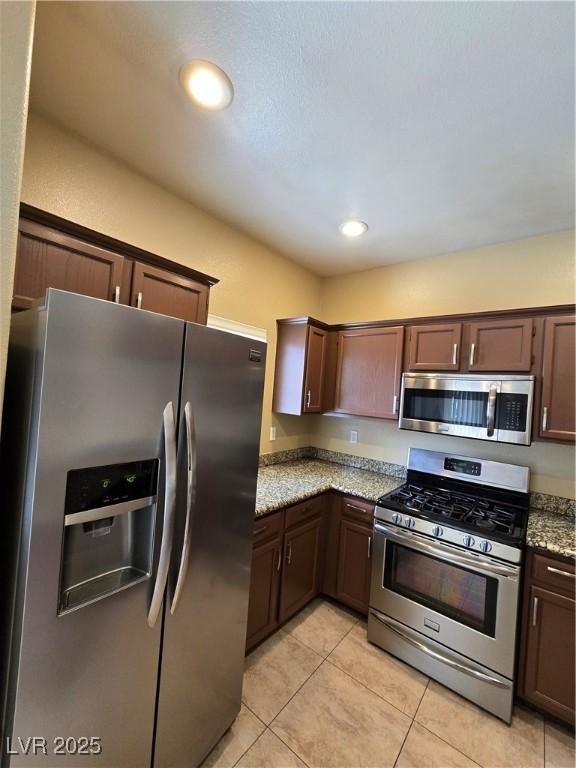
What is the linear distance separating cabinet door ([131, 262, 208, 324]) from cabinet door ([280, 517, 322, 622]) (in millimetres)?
1530

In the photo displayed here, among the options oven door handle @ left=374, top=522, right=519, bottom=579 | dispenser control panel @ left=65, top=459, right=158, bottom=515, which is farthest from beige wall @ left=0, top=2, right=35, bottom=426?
oven door handle @ left=374, top=522, right=519, bottom=579

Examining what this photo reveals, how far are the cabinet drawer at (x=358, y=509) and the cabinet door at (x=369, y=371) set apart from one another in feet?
2.31

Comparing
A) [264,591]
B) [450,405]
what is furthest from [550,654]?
[264,591]

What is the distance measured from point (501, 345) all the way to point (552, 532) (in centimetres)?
115

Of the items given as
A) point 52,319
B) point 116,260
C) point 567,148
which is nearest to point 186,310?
point 116,260

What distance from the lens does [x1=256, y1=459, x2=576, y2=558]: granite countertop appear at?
5.66 feet

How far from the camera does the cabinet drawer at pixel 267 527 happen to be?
1887 millimetres

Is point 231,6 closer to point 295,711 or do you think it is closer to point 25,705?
point 25,705

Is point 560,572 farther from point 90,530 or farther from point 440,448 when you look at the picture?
point 90,530

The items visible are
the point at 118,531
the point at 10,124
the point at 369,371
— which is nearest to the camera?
the point at 10,124

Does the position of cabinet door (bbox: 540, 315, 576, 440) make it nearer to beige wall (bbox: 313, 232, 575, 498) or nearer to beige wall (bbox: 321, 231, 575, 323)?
beige wall (bbox: 313, 232, 575, 498)

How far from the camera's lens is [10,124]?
681 mm

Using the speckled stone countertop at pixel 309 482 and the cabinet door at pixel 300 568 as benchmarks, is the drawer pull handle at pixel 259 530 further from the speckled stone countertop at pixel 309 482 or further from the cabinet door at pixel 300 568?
the cabinet door at pixel 300 568

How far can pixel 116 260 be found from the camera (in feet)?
4.77
